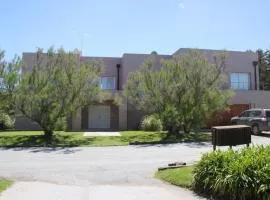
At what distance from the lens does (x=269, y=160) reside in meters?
9.15

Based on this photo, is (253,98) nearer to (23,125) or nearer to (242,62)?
(242,62)

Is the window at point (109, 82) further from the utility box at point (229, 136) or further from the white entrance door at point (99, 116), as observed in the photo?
the utility box at point (229, 136)

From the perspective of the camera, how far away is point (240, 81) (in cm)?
4016

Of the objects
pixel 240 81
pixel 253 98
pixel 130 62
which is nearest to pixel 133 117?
pixel 130 62

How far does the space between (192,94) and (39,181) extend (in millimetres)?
17164

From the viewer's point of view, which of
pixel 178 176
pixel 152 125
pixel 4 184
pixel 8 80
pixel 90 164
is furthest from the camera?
pixel 152 125

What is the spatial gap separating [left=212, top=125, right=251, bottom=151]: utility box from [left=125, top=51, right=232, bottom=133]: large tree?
42.5 feet

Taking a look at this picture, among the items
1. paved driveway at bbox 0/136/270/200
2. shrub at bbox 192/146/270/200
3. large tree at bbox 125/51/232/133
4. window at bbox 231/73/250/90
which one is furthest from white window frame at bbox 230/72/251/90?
shrub at bbox 192/146/270/200

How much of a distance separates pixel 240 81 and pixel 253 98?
2.65m

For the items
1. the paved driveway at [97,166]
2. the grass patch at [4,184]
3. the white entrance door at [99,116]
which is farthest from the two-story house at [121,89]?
the grass patch at [4,184]

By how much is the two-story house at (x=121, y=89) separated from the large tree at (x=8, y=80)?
8331mm

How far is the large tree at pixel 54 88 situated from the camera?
85.6 ft

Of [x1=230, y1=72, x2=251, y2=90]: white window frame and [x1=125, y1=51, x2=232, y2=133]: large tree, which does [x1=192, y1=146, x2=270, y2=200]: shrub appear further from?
[x1=230, y1=72, x2=251, y2=90]: white window frame

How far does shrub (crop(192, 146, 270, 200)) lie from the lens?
27.8 ft
